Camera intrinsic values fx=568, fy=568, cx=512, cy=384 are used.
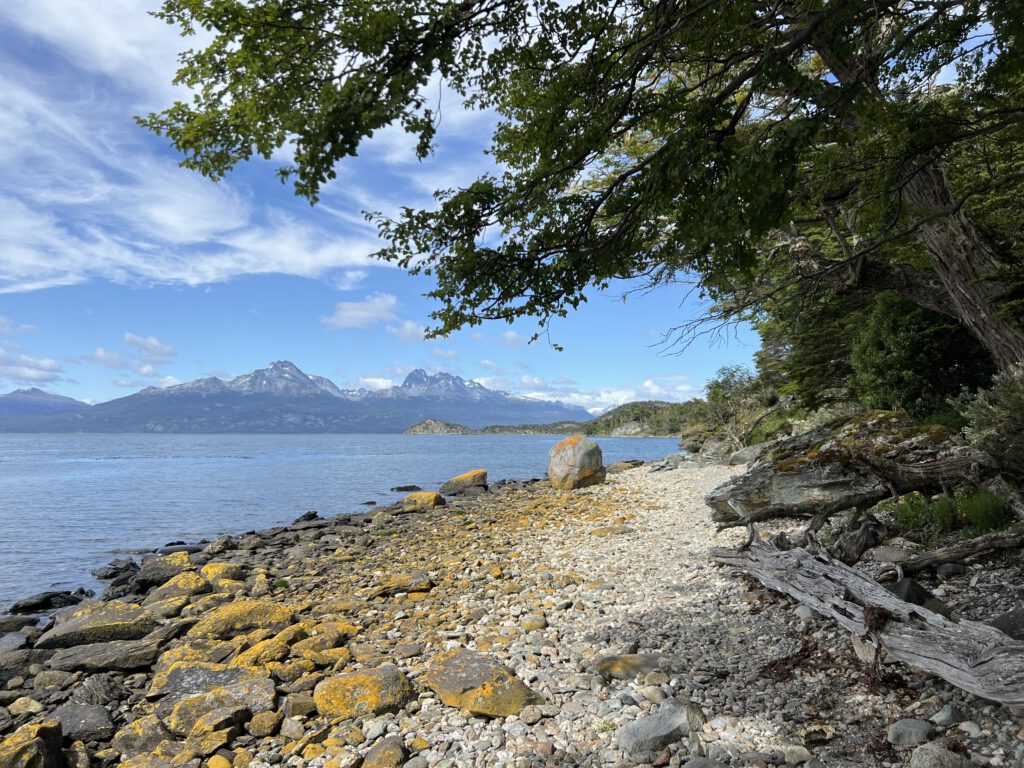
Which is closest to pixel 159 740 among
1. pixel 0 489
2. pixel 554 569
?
pixel 554 569

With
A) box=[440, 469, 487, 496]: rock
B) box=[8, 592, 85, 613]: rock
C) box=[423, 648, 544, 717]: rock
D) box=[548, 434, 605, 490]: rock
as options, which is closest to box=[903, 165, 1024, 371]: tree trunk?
box=[423, 648, 544, 717]: rock

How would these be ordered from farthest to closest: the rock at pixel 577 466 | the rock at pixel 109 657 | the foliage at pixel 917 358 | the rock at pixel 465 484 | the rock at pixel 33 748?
the rock at pixel 465 484, the rock at pixel 577 466, the foliage at pixel 917 358, the rock at pixel 109 657, the rock at pixel 33 748

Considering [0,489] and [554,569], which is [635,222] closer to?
[554,569]

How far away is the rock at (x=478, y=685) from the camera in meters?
5.79

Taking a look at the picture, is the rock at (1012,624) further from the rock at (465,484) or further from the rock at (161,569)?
the rock at (465,484)

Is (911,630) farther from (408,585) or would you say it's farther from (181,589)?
(181,589)

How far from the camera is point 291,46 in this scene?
5.19 m

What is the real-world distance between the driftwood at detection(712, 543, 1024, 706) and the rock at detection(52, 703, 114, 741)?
8.43 meters

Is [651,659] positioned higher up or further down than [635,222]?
further down

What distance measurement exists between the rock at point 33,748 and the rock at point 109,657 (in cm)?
280

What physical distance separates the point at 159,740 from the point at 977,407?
40.9 feet

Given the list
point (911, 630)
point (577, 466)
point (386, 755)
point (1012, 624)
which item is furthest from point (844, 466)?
point (577, 466)

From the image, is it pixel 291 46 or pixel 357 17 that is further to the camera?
pixel 291 46

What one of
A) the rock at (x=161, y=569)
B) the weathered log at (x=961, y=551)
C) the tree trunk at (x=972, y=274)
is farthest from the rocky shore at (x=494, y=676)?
the tree trunk at (x=972, y=274)
